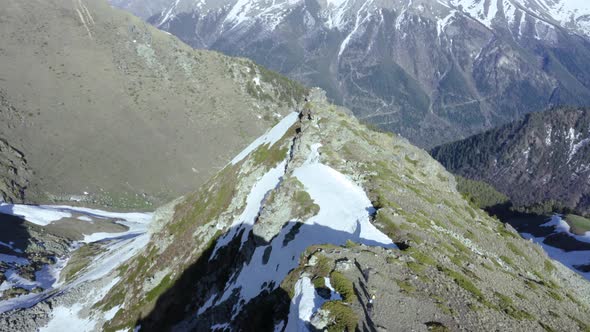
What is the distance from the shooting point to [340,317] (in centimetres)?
2716

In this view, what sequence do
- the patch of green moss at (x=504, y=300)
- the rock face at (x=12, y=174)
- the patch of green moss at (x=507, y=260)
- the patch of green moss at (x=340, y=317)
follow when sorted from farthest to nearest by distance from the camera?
the rock face at (x=12, y=174) → the patch of green moss at (x=507, y=260) → the patch of green moss at (x=504, y=300) → the patch of green moss at (x=340, y=317)

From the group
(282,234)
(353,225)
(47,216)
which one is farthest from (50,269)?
(353,225)

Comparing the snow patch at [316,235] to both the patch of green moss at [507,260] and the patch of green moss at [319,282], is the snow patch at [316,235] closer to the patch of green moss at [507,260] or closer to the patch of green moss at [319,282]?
the patch of green moss at [319,282]

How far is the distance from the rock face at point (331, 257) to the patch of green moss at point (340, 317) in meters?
0.09

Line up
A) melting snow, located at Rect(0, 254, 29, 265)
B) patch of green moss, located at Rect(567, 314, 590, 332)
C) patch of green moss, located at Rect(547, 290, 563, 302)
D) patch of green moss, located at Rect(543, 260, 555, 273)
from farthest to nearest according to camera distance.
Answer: melting snow, located at Rect(0, 254, 29, 265), patch of green moss, located at Rect(543, 260, 555, 273), patch of green moss, located at Rect(547, 290, 563, 302), patch of green moss, located at Rect(567, 314, 590, 332)

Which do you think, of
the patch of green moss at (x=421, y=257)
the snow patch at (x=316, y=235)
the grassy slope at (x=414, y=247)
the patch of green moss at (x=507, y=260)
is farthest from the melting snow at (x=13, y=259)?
the patch of green moss at (x=507, y=260)

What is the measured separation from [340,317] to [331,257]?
8.01 m

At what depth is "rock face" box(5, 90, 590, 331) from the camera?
31.3 meters

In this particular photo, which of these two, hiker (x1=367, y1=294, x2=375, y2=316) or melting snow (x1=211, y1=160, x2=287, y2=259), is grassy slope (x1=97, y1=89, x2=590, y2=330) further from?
melting snow (x1=211, y1=160, x2=287, y2=259)

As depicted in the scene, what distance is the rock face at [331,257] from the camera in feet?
103

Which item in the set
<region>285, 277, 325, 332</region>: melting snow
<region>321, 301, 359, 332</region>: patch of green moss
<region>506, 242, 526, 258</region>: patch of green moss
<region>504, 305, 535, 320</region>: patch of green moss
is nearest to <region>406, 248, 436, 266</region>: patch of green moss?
<region>504, 305, 535, 320</region>: patch of green moss

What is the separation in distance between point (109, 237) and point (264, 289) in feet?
438

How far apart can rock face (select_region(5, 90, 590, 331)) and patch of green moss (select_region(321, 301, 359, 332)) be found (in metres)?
0.09

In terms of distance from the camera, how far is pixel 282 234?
49594 millimetres
